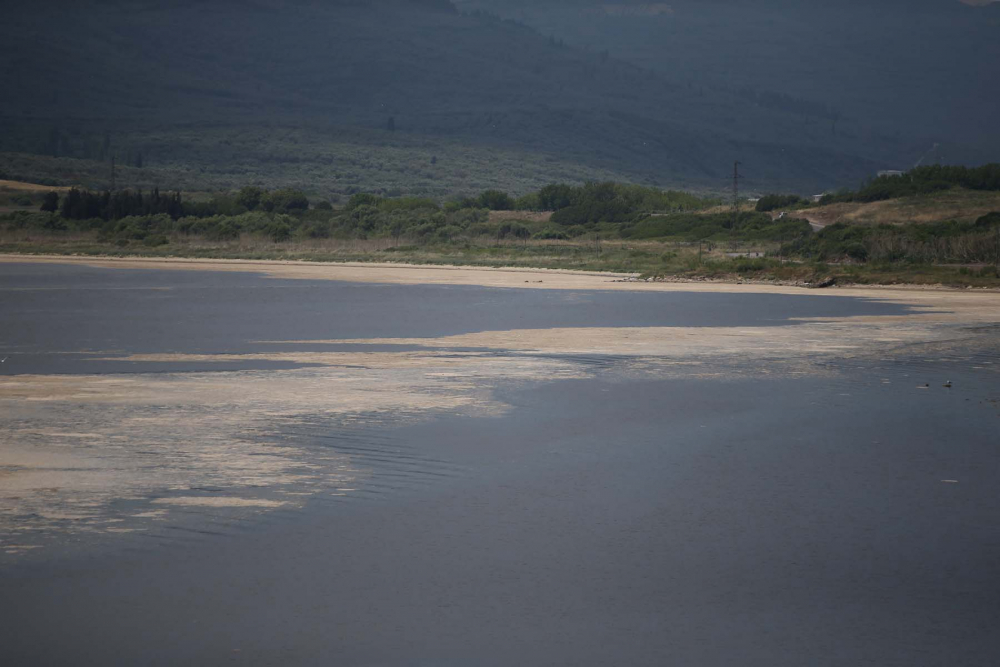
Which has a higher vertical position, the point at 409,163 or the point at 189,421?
the point at 409,163

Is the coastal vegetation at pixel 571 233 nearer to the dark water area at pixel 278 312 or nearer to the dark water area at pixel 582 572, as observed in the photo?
the dark water area at pixel 278 312

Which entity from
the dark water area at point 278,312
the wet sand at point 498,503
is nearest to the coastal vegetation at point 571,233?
the dark water area at point 278,312

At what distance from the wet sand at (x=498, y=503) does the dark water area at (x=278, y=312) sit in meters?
0.41

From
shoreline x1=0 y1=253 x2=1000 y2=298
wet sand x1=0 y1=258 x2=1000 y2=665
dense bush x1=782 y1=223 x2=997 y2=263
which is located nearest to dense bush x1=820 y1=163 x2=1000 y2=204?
dense bush x1=782 y1=223 x2=997 y2=263

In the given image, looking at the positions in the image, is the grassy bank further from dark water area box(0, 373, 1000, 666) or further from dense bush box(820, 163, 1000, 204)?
dark water area box(0, 373, 1000, 666)

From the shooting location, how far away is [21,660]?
263 inches

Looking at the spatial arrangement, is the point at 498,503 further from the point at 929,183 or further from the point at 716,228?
the point at 929,183

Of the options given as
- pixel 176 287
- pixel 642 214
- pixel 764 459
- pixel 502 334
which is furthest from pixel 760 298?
pixel 642 214

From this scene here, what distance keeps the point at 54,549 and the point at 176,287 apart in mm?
30742

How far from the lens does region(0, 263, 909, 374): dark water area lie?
21391 millimetres

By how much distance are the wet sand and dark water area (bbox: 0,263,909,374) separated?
41 cm

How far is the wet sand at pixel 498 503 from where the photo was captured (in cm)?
716

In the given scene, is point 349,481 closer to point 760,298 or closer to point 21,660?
point 21,660

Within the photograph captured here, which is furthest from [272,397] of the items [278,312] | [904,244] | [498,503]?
[904,244]
